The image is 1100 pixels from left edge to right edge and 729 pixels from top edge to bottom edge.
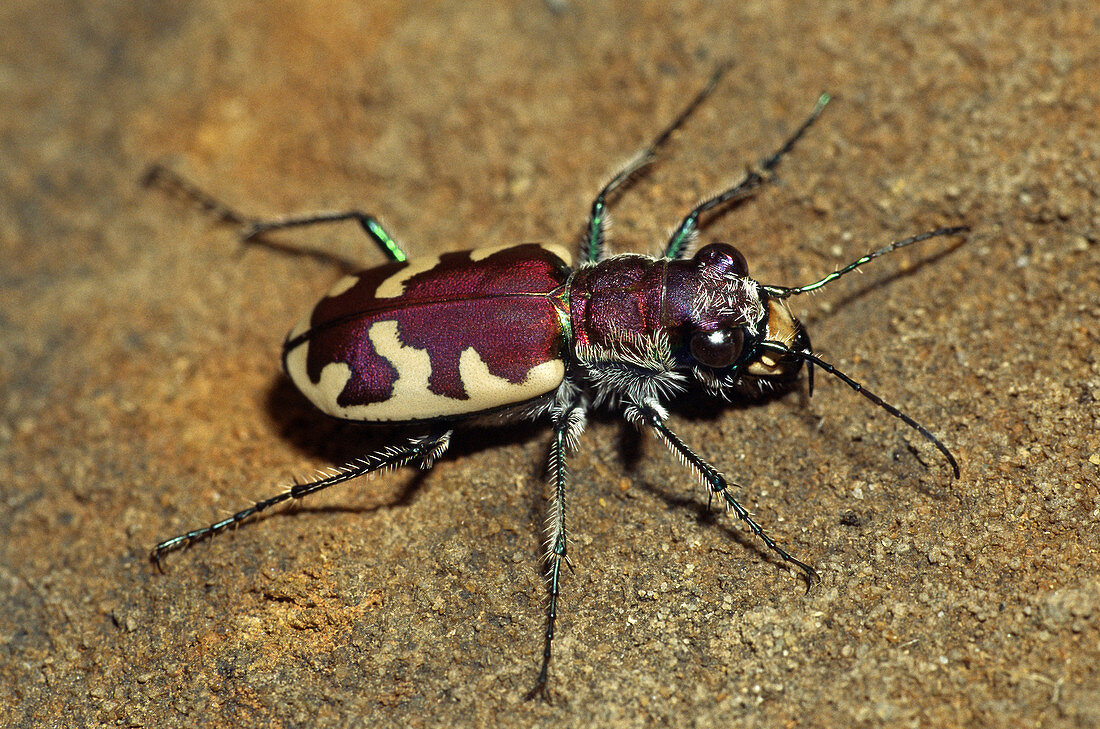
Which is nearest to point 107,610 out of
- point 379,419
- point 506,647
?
point 379,419

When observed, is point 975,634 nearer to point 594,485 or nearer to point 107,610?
point 594,485

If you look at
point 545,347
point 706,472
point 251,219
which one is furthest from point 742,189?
point 251,219

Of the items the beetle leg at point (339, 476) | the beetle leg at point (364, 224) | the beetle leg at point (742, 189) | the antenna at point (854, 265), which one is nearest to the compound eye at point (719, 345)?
the antenna at point (854, 265)

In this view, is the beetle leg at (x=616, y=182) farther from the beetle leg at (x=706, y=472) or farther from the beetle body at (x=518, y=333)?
the beetle leg at (x=706, y=472)

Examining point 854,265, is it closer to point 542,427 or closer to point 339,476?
point 542,427

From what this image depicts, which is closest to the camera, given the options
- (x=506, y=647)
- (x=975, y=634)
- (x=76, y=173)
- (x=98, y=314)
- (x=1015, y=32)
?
(x=975, y=634)

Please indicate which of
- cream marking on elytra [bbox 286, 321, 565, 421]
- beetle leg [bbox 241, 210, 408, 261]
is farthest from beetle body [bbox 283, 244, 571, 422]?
beetle leg [bbox 241, 210, 408, 261]
